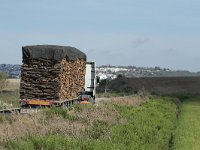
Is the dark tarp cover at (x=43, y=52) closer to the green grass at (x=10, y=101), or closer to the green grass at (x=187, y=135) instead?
the green grass at (x=187, y=135)

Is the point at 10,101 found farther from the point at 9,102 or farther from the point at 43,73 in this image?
the point at 43,73

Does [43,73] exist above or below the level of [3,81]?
below

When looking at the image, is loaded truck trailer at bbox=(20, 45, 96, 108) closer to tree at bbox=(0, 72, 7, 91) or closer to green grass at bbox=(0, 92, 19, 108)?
green grass at bbox=(0, 92, 19, 108)

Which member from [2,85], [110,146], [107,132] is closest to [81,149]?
[110,146]

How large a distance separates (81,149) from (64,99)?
16511 millimetres

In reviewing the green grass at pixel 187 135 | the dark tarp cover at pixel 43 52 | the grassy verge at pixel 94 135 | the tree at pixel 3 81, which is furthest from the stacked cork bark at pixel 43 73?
the tree at pixel 3 81

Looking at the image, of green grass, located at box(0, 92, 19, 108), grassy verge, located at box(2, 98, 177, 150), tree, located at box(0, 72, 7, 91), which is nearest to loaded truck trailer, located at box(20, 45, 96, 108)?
grassy verge, located at box(2, 98, 177, 150)

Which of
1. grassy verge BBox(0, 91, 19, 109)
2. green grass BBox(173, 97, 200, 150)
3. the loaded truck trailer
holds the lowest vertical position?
green grass BBox(173, 97, 200, 150)

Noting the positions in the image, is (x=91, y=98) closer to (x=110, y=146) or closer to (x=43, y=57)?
(x=43, y=57)

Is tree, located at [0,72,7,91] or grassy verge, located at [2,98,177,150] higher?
tree, located at [0,72,7,91]

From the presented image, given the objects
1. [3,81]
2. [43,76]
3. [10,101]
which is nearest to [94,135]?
[43,76]

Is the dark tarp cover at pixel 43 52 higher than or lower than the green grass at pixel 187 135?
higher

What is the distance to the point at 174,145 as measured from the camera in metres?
22.2

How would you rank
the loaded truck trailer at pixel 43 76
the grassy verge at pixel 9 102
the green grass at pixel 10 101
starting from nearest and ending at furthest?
the loaded truck trailer at pixel 43 76
the grassy verge at pixel 9 102
the green grass at pixel 10 101
